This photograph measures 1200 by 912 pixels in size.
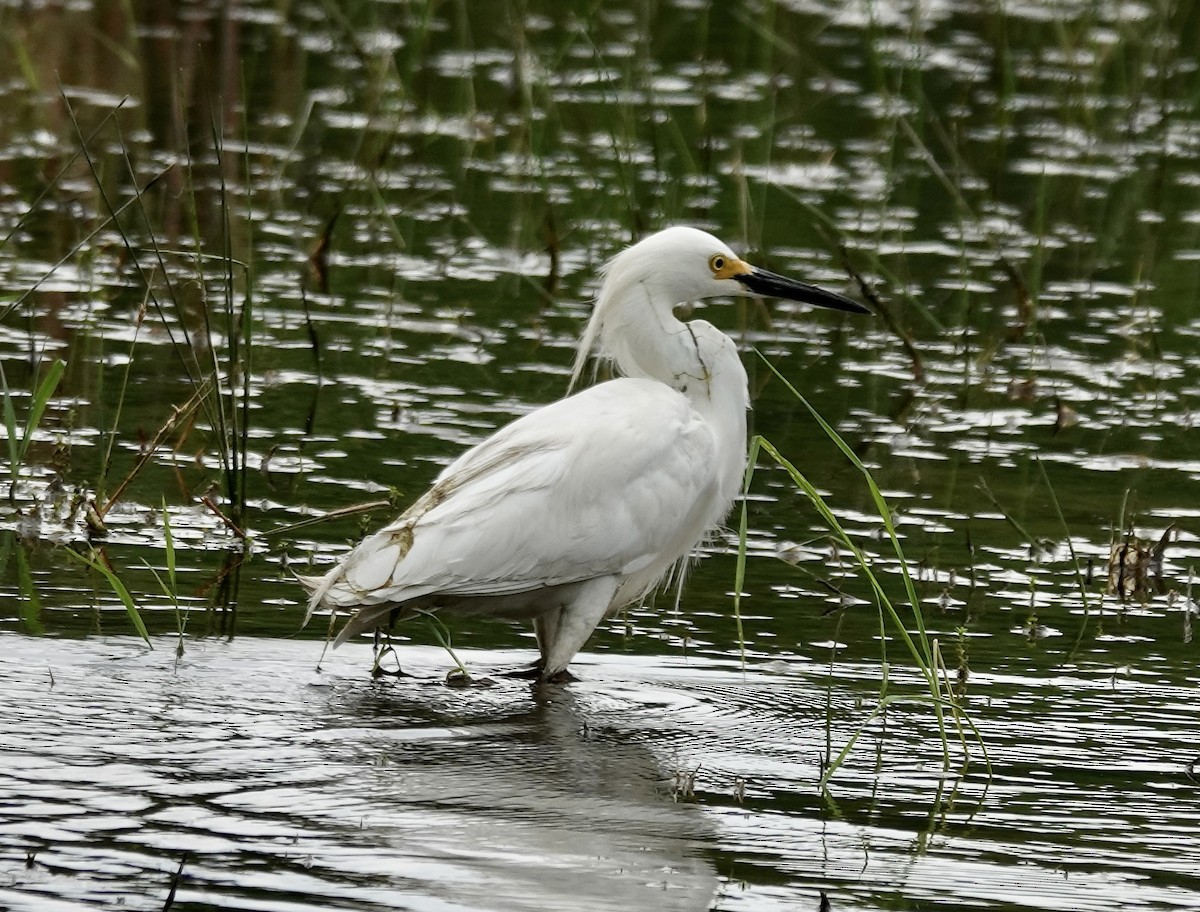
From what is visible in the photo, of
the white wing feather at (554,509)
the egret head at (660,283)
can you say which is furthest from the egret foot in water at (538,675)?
the egret head at (660,283)

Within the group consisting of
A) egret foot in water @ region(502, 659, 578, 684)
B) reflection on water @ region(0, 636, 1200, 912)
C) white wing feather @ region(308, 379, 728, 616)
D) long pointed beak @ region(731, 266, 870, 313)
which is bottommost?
egret foot in water @ region(502, 659, 578, 684)

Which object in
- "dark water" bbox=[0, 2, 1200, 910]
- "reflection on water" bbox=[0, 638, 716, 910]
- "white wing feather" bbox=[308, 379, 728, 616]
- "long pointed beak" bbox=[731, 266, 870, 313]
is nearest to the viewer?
"reflection on water" bbox=[0, 638, 716, 910]

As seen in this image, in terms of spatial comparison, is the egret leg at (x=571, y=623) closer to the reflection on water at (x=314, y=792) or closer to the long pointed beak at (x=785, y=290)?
the reflection on water at (x=314, y=792)

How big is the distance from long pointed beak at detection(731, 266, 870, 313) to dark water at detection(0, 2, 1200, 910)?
0.77m

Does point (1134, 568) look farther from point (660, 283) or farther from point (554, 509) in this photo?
point (554, 509)

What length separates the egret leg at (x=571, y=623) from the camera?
6.12 metres

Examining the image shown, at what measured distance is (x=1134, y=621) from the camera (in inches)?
267

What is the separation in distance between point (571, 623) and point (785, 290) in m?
1.49

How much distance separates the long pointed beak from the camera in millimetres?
Result: 6934

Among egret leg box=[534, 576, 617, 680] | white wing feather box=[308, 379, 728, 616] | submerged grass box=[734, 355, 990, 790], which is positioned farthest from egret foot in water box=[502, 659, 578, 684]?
submerged grass box=[734, 355, 990, 790]

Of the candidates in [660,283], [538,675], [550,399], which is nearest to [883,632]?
[538,675]

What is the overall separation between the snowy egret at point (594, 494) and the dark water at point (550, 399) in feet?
0.79

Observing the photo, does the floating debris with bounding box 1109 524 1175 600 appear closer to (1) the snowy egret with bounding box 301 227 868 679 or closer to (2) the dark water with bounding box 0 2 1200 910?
(2) the dark water with bounding box 0 2 1200 910

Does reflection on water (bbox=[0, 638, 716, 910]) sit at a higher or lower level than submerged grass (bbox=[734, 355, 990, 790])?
lower
